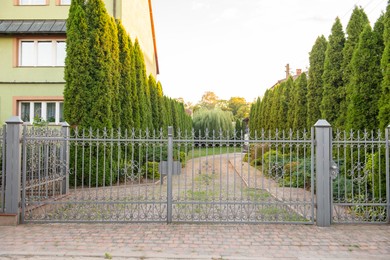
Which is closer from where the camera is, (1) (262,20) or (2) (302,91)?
(1) (262,20)

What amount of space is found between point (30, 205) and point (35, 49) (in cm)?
1217

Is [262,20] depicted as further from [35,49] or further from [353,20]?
[35,49]

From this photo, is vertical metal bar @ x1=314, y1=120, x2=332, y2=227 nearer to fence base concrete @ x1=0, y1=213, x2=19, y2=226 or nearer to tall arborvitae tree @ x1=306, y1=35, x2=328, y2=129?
fence base concrete @ x1=0, y1=213, x2=19, y2=226

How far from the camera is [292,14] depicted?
14.4 meters

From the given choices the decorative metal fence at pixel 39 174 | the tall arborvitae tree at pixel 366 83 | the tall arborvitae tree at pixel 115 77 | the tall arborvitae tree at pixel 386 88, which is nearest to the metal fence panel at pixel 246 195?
the tall arborvitae tree at pixel 366 83

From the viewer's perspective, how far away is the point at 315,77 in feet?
47.9

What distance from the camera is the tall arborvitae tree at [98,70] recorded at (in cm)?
1185

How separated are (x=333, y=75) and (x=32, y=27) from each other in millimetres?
13626

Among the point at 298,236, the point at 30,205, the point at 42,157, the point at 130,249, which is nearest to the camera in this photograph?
the point at 130,249

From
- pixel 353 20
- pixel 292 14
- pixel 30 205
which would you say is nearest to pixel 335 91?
pixel 353 20

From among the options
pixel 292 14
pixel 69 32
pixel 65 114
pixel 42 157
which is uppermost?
pixel 292 14

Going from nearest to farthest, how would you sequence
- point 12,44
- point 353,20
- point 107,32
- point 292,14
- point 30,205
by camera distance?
point 30,205
point 353,20
point 107,32
point 292,14
point 12,44

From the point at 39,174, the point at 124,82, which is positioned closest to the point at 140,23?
the point at 124,82

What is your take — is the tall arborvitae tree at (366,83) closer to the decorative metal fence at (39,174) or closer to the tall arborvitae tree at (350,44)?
the tall arborvitae tree at (350,44)
